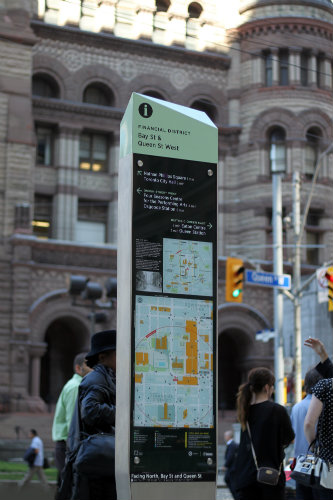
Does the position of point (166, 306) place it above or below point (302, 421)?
above

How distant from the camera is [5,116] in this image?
42.2 metres

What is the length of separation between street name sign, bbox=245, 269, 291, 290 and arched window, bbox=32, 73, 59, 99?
22.5 meters

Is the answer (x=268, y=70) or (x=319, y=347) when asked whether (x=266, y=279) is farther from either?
(x=268, y=70)

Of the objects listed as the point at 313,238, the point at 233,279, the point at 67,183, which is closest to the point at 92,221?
the point at 67,183

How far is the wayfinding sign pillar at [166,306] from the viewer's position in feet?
23.4

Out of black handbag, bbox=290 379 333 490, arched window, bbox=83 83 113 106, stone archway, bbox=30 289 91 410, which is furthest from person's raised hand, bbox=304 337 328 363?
arched window, bbox=83 83 113 106

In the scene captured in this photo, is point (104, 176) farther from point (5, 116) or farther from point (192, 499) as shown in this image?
point (192, 499)

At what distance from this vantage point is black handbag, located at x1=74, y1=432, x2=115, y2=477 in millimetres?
7406

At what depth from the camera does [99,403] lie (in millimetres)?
7637

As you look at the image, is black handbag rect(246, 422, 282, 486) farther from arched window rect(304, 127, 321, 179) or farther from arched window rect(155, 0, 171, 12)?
arched window rect(155, 0, 171, 12)

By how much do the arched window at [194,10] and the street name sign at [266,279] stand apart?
2569cm

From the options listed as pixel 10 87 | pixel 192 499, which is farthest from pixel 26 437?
pixel 192 499

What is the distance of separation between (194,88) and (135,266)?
4271 cm

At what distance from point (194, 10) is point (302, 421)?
138 ft
